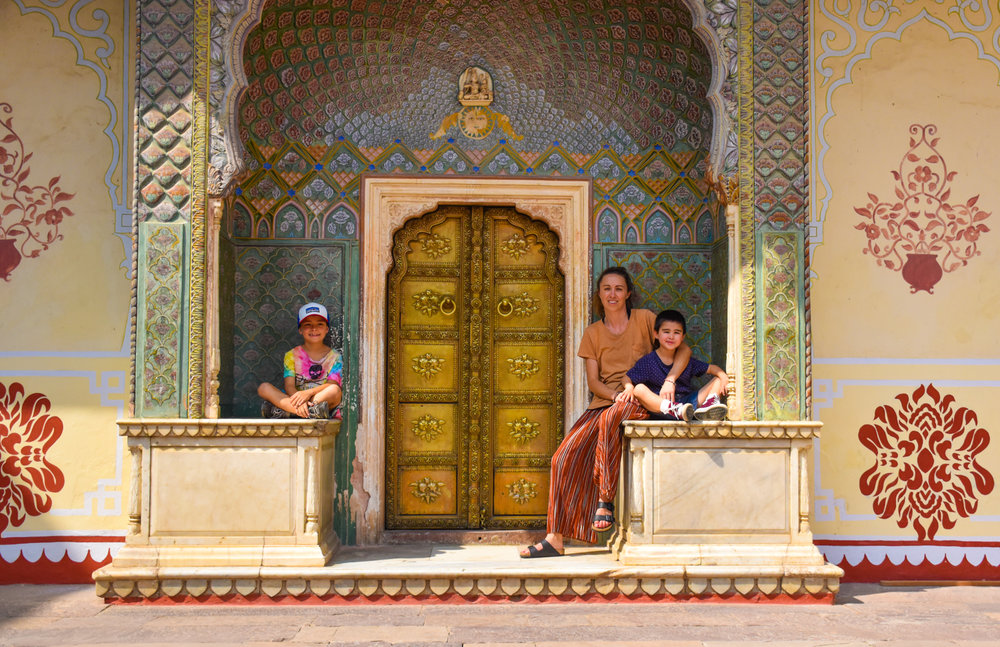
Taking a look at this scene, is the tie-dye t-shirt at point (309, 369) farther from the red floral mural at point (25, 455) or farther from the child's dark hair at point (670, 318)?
the child's dark hair at point (670, 318)

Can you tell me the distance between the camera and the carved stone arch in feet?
16.8

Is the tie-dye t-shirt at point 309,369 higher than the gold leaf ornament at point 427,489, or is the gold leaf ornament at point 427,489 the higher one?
the tie-dye t-shirt at point 309,369

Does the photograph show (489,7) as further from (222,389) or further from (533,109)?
(222,389)

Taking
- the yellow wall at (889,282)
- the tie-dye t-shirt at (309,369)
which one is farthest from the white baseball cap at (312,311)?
the yellow wall at (889,282)

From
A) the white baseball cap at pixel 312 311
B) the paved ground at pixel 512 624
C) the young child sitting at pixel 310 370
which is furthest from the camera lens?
the white baseball cap at pixel 312 311

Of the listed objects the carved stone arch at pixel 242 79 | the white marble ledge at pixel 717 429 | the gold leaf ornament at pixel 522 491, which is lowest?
the gold leaf ornament at pixel 522 491

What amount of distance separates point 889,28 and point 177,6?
447 centimetres

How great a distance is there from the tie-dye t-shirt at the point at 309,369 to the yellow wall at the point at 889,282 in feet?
9.97

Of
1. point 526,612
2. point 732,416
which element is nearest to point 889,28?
point 732,416

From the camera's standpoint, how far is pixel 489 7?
5992 millimetres

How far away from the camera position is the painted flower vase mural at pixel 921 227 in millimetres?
5598

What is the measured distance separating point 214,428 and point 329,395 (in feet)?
2.33

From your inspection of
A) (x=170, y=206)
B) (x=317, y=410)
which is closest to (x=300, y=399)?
(x=317, y=410)

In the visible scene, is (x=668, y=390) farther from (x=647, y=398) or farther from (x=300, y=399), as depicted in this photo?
(x=300, y=399)
